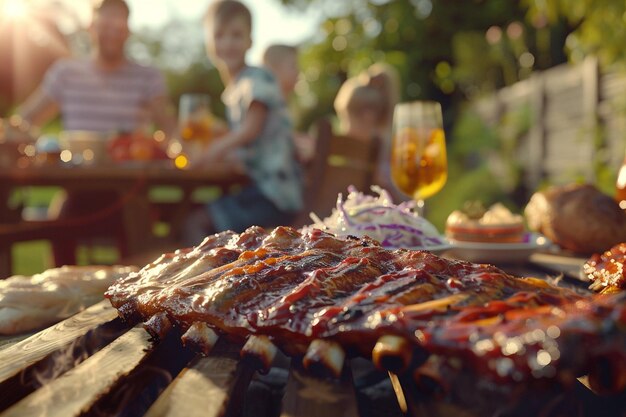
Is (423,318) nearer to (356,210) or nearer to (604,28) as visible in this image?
(356,210)

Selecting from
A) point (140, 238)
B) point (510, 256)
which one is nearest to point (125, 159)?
point (140, 238)

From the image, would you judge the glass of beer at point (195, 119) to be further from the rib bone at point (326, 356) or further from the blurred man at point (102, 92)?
the rib bone at point (326, 356)

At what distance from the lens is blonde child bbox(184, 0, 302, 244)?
181 inches

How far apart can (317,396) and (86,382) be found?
1.44 ft

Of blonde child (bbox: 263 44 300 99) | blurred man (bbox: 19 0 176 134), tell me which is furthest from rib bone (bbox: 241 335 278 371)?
blonde child (bbox: 263 44 300 99)

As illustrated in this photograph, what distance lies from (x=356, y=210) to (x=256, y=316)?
41.9 inches

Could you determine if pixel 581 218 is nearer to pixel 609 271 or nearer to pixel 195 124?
pixel 609 271

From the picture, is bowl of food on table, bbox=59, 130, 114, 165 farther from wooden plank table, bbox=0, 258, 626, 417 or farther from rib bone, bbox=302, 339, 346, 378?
rib bone, bbox=302, 339, 346, 378

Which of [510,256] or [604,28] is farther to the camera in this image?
[604,28]

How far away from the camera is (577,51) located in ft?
32.6

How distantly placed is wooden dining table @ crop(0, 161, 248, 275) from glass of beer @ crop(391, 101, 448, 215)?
190 centimetres

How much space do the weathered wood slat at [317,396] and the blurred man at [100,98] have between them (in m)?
4.79

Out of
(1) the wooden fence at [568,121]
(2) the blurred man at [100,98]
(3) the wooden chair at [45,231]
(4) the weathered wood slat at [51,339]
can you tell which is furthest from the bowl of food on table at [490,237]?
(1) the wooden fence at [568,121]

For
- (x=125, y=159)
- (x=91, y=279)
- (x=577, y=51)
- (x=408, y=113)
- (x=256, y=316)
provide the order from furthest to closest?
(x=577, y=51) < (x=125, y=159) < (x=408, y=113) < (x=91, y=279) < (x=256, y=316)
